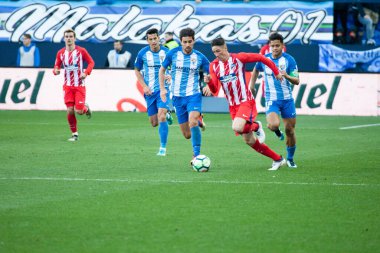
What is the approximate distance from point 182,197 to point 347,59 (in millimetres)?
18634

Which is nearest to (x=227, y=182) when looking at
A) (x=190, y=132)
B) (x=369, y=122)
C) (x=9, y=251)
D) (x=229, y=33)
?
(x=190, y=132)

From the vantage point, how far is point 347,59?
2783 cm

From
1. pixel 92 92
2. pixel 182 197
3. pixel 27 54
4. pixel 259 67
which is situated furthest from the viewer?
pixel 27 54

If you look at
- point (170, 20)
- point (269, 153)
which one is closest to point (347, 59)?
point (170, 20)

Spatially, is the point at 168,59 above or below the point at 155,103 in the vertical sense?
above

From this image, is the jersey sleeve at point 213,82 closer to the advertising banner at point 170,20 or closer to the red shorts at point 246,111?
the red shorts at point 246,111

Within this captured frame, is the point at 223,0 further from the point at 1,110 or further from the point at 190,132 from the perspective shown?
the point at 190,132

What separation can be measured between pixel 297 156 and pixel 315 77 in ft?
33.2

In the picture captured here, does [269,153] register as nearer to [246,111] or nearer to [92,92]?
[246,111]

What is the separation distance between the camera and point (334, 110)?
24.7 m

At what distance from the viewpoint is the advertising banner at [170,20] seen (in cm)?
2816

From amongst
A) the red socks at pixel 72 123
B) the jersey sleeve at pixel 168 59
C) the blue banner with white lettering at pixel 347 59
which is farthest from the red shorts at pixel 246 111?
the blue banner with white lettering at pixel 347 59

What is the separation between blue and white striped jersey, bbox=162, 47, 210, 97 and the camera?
45.3 ft

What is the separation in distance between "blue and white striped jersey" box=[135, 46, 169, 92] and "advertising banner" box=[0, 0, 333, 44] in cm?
1271
